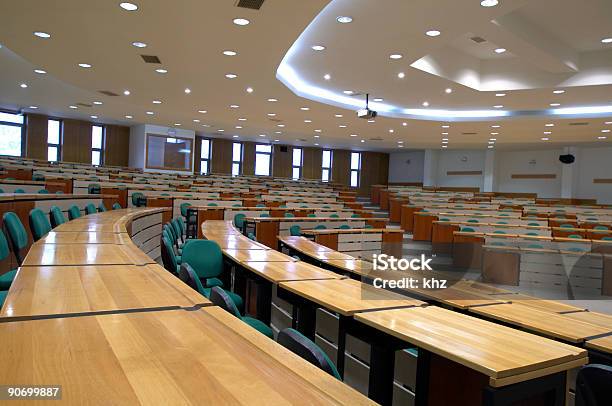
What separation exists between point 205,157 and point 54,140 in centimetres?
596

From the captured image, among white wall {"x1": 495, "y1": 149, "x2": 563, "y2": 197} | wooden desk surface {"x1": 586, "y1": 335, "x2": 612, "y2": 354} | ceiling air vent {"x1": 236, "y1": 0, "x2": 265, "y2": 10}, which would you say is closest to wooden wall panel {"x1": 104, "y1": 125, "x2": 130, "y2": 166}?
ceiling air vent {"x1": 236, "y1": 0, "x2": 265, "y2": 10}

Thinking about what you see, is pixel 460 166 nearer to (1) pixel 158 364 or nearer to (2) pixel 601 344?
(2) pixel 601 344

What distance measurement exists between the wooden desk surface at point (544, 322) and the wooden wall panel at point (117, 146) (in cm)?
1754

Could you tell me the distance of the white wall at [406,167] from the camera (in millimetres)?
21375

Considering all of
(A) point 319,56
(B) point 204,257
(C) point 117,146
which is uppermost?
(A) point 319,56

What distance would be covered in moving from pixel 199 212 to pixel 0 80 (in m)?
6.02

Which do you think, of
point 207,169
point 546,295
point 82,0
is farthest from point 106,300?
point 207,169

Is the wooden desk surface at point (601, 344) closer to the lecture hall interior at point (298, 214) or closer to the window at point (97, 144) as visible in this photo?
the lecture hall interior at point (298, 214)

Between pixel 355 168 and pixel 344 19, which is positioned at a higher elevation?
pixel 344 19

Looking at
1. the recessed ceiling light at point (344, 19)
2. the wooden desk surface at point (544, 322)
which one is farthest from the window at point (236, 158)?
the wooden desk surface at point (544, 322)


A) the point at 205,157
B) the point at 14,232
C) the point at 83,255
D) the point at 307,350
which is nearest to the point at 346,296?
the point at 307,350

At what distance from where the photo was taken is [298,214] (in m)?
10.9

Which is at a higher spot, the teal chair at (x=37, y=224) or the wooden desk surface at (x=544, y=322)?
the teal chair at (x=37, y=224)

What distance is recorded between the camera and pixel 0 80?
33.8 ft
